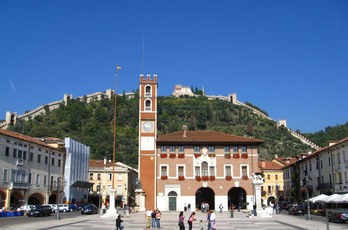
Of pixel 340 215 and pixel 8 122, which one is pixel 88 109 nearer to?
pixel 8 122

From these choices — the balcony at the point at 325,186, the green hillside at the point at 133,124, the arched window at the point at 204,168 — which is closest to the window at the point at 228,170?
the arched window at the point at 204,168

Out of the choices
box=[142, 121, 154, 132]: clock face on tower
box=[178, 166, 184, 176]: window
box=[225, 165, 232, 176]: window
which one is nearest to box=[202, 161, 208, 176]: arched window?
box=[225, 165, 232, 176]: window

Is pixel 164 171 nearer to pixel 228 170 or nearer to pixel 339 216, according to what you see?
pixel 228 170

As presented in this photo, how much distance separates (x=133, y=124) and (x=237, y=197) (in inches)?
4046

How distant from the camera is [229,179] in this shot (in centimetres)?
5934

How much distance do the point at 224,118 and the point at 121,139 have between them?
196ft

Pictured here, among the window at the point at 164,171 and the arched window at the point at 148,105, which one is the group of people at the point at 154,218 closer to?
the window at the point at 164,171

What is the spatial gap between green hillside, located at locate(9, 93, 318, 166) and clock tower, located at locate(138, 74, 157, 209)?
189 feet

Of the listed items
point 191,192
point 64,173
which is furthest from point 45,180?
point 191,192

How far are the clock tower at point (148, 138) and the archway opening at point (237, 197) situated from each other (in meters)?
12.3

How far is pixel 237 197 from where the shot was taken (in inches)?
2469

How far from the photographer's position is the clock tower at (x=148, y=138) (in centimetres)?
5869

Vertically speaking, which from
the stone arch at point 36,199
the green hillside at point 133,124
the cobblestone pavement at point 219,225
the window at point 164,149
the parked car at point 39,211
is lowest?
the cobblestone pavement at point 219,225

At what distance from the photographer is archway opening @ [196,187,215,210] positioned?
63.1 metres
